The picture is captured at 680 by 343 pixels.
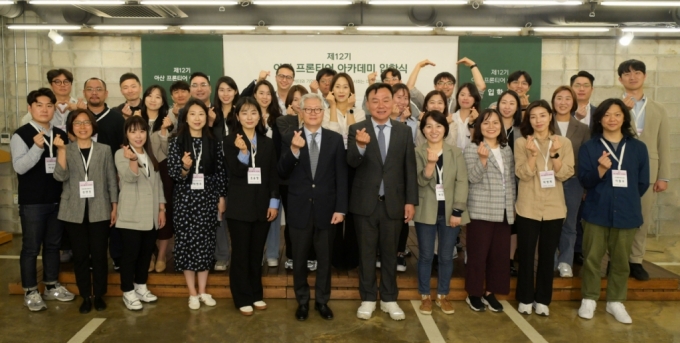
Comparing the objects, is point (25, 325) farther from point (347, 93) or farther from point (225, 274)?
point (347, 93)

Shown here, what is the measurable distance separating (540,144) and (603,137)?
1.62ft

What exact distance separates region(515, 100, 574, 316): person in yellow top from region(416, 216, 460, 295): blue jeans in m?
0.57

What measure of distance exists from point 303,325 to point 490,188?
176 centimetres

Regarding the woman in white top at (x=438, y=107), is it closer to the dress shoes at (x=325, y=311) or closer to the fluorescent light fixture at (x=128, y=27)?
the dress shoes at (x=325, y=311)

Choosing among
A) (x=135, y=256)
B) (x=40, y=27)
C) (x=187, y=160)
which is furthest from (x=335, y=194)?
(x=40, y=27)

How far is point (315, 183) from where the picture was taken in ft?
11.6

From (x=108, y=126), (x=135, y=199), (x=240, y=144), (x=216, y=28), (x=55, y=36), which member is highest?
(x=216, y=28)

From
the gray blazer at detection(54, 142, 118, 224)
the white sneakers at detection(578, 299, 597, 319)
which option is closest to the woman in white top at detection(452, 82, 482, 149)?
the white sneakers at detection(578, 299, 597, 319)

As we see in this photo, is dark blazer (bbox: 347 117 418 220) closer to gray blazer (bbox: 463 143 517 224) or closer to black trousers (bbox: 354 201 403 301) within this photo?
black trousers (bbox: 354 201 403 301)

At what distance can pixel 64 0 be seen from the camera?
197 inches

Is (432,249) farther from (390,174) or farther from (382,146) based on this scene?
(382,146)

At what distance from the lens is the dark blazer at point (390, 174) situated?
3561 mm

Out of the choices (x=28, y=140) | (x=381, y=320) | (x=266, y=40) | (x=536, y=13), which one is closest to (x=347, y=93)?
(x=381, y=320)

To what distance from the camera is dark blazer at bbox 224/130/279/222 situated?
356 cm
